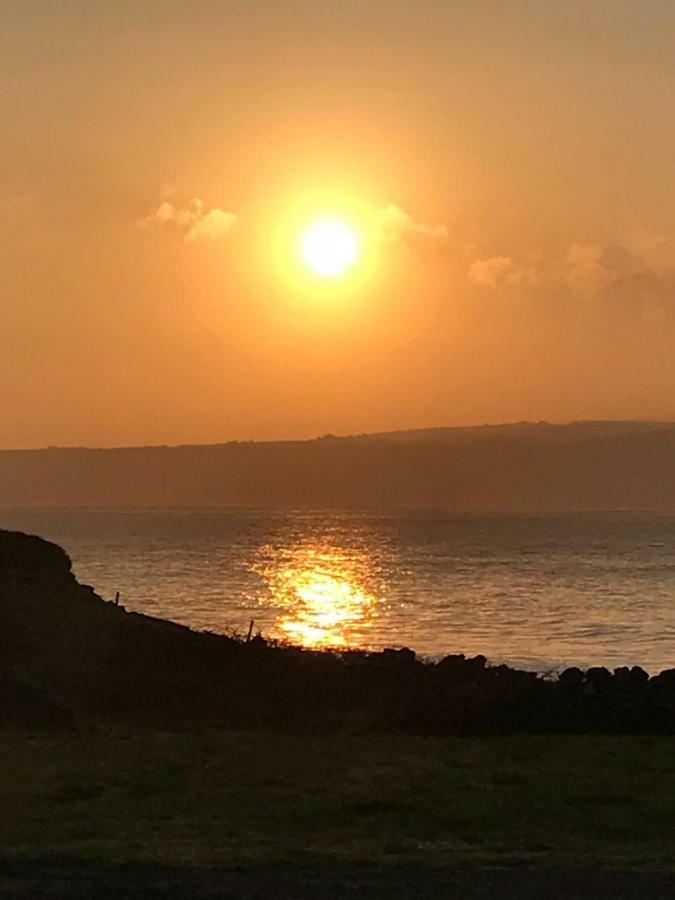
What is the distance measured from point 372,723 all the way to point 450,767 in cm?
705

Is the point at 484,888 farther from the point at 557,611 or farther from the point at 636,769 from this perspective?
the point at 557,611

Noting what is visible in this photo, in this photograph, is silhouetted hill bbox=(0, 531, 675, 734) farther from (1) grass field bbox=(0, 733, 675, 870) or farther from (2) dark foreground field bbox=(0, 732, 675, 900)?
(1) grass field bbox=(0, 733, 675, 870)

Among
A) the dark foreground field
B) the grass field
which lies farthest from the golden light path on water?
the dark foreground field

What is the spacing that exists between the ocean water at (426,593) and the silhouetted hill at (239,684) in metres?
18.1

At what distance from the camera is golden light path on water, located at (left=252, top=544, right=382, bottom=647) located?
62625 mm

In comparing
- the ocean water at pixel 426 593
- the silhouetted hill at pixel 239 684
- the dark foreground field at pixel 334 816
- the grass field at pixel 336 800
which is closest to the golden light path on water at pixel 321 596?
the ocean water at pixel 426 593

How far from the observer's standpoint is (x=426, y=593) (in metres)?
87.2

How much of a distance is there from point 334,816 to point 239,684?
644 inches

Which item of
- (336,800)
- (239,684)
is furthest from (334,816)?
(239,684)

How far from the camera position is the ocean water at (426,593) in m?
57.8

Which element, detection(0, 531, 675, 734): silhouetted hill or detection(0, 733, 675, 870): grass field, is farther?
detection(0, 531, 675, 734): silhouetted hill

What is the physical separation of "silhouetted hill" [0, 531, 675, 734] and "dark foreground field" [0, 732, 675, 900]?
3.64 meters

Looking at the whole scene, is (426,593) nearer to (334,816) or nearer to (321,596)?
(321,596)

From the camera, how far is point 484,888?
9.64m
